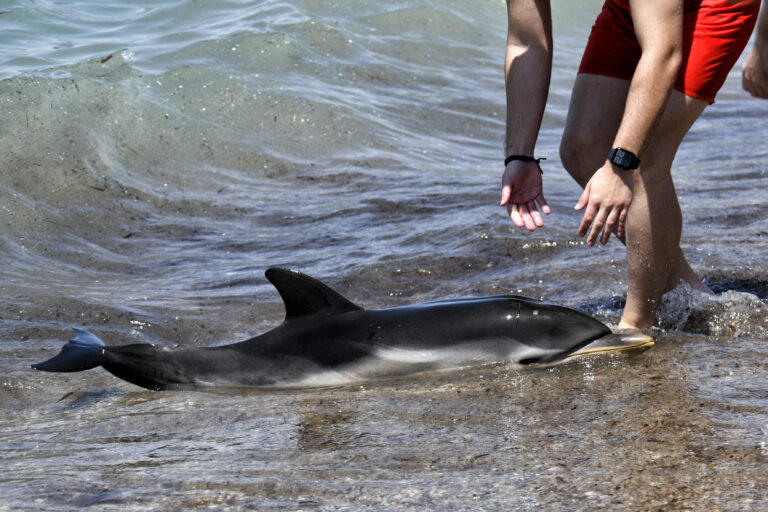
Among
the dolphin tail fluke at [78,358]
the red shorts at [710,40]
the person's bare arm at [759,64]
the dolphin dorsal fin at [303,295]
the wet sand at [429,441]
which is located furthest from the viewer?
the person's bare arm at [759,64]

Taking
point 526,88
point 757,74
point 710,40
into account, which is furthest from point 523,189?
point 757,74

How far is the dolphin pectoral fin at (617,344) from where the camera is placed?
142 inches

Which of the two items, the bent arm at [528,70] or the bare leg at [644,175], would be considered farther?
the bent arm at [528,70]

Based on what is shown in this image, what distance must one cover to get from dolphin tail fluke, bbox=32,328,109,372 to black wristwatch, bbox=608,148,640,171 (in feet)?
6.61

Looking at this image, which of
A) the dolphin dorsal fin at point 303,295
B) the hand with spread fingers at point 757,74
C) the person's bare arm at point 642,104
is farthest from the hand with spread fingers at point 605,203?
the hand with spread fingers at point 757,74

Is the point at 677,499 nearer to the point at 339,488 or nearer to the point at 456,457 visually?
the point at 456,457

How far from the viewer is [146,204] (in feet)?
24.1

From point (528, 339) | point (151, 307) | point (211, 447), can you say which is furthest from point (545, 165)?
point (211, 447)

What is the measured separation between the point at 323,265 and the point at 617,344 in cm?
→ 239

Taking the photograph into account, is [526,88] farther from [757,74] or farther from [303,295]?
[303,295]

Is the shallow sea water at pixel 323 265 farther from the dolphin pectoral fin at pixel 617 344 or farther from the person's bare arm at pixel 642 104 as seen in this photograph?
the person's bare arm at pixel 642 104

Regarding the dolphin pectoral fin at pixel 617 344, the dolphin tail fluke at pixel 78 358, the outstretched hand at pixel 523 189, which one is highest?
the outstretched hand at pixel 523 189

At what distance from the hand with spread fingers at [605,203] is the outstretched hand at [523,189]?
52 centimetres

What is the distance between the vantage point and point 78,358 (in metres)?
3.49
